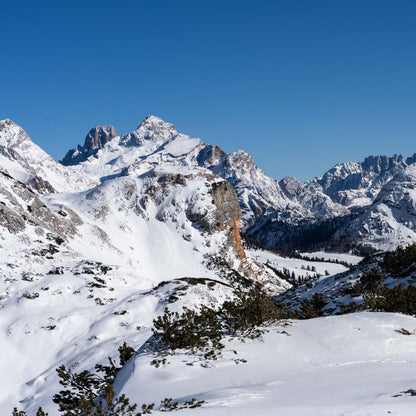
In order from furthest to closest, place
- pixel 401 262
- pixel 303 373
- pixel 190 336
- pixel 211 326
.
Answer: pixel 401 262 < pixel 211 326 < pixel 190 336 < pixel 303 373

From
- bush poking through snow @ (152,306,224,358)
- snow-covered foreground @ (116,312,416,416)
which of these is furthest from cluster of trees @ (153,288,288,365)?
snow-covered foreground @ (116,312,416,416)

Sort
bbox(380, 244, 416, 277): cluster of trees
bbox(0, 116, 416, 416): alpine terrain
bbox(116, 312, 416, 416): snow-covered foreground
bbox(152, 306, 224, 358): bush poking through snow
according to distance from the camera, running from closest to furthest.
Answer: bbox(116, 312, 416, 416): snow-covered foreground → bbox(0, 116, 416, 416): alpine terrain → bbox(152, 306, 224, 358): bush poking through snow → bbox(380, 244, 416, 277): cluster of trees

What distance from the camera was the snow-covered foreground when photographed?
750cm

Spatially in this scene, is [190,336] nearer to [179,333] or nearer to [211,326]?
[179,333]

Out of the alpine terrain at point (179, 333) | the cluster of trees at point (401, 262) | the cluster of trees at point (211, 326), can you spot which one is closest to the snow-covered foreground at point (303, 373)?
the alpine terrain at point (179, 333)

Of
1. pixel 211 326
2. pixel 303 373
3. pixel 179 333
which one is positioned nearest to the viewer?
pixel 303 373

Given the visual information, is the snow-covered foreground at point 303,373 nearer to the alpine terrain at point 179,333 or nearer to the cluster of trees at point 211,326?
the alpine terrain at point 179,333

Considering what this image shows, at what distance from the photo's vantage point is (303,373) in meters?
11.1

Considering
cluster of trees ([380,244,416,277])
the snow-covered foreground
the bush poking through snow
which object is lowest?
the snow-covered foreground

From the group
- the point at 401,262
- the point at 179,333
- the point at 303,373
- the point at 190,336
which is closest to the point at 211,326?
the point at 190,336

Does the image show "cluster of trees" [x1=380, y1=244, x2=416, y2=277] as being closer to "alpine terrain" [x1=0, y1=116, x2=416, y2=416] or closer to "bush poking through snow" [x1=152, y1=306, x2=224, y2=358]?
"alpine terrain" [x1=0, y1=116, x2=416, y2=416]

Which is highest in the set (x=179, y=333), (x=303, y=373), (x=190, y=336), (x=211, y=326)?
(x=211, y=326)

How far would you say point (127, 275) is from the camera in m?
59.5

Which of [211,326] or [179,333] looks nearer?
[179,333]
